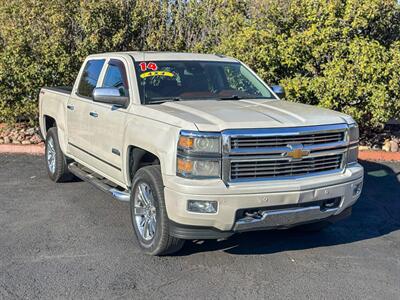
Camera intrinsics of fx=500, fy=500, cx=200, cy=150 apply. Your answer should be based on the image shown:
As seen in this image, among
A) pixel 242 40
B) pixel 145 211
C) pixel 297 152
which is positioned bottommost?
pixel 145 211

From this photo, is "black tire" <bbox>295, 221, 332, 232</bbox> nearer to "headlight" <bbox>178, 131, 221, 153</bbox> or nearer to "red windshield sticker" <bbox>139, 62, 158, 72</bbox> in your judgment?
"headlight" <bbox>178, 131, 221, 153</bbox>

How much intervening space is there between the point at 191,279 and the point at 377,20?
6.67 m

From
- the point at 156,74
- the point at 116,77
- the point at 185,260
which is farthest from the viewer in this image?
the point at 116,77

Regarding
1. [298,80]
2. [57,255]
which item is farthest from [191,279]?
[298,80]

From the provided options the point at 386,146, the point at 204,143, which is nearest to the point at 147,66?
the point at 204,143

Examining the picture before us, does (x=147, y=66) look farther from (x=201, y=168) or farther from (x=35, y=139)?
(x=35, y=139)

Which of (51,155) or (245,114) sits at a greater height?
(245,114)

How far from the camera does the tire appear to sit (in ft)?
14.3

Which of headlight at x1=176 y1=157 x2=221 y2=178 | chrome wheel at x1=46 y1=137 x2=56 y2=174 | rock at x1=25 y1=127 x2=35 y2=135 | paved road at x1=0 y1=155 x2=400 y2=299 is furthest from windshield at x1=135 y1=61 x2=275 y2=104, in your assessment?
rock at x1=25 y1=127 x2=35 y2=135

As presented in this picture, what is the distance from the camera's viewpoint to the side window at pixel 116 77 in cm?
539

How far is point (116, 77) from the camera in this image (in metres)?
5.76

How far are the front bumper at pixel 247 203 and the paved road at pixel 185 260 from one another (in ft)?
1.47

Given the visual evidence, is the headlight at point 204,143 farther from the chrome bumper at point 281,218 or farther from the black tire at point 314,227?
the black tire at point 314,227

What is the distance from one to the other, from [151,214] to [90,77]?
2.60 metres
